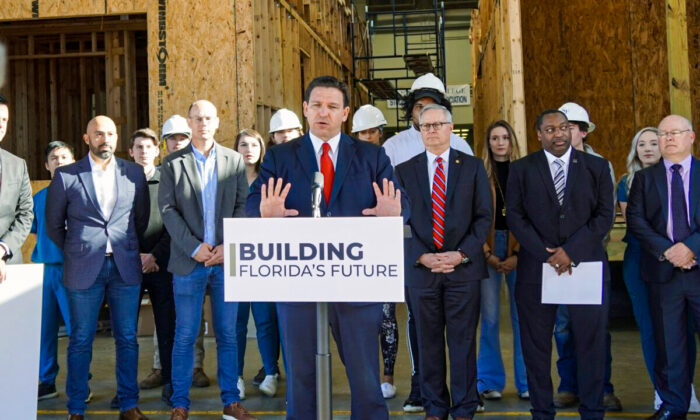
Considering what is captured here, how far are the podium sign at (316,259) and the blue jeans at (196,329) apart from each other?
1.90 m

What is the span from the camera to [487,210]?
173 inches

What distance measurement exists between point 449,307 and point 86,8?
5.88 meters

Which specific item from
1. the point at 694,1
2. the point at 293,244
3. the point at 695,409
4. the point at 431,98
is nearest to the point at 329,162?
the point at 293,244

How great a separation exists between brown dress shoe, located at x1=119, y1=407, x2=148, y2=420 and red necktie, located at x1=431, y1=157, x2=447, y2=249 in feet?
7.10

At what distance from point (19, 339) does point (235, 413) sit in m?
1.56

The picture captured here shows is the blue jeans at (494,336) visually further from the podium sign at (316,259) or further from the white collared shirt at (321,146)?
the podium sign at (316,259)

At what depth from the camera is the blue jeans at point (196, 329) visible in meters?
4.50

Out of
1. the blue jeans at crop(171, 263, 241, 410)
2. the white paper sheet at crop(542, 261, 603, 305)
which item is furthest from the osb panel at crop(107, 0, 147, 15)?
the white paper sheet at crop(542, 261, 603, 305)

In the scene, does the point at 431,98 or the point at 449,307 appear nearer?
the point at 449,307

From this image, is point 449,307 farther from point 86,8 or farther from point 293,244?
point 86,8

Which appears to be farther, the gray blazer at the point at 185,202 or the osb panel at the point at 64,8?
the osb panel at the point at 64,8

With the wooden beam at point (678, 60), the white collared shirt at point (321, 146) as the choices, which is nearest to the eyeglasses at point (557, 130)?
the white collared shirt at point (321, 146)

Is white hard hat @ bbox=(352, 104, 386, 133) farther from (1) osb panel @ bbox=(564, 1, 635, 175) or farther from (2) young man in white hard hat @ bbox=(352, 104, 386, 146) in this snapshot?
(1) osb panel @ bbox=(564, 1, 635, 175)

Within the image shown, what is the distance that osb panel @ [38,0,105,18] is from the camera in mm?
8117
